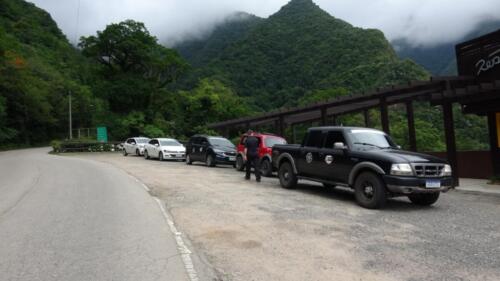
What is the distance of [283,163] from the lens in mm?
13078

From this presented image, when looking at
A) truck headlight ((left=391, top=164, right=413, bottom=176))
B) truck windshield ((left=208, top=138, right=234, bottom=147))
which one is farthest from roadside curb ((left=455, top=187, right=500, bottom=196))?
truck windshield ((left=208, top=138, right=234, bottom=147))

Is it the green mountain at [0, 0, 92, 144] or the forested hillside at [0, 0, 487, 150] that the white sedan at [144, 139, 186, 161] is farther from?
the green mountain at [0, 0, 92, 144]

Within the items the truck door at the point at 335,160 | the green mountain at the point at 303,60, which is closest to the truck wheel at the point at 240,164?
the truck door at the point at 335,160

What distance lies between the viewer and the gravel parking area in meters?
5.18

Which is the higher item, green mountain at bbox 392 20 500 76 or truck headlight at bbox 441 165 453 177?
green mountain at bbox 392 20 500 76

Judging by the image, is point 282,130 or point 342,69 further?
point 342,69

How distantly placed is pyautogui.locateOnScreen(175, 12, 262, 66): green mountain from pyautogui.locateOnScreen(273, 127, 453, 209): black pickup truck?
250ft

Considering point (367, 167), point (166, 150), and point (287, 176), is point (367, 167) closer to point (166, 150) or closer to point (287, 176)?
point (287, 176)

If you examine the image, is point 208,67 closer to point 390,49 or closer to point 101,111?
point 101,111

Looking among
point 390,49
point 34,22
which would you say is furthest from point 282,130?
point 34,22

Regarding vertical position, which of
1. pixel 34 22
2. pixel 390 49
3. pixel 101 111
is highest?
pixel 34 22

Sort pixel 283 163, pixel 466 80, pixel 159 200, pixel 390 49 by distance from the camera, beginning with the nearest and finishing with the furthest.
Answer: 1. pixel 159 200
2. pixel 283 163
3. pixel 466 80
4. pixel 390 49

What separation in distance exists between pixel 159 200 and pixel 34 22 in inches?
3604

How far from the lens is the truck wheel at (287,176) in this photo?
12.6 m
